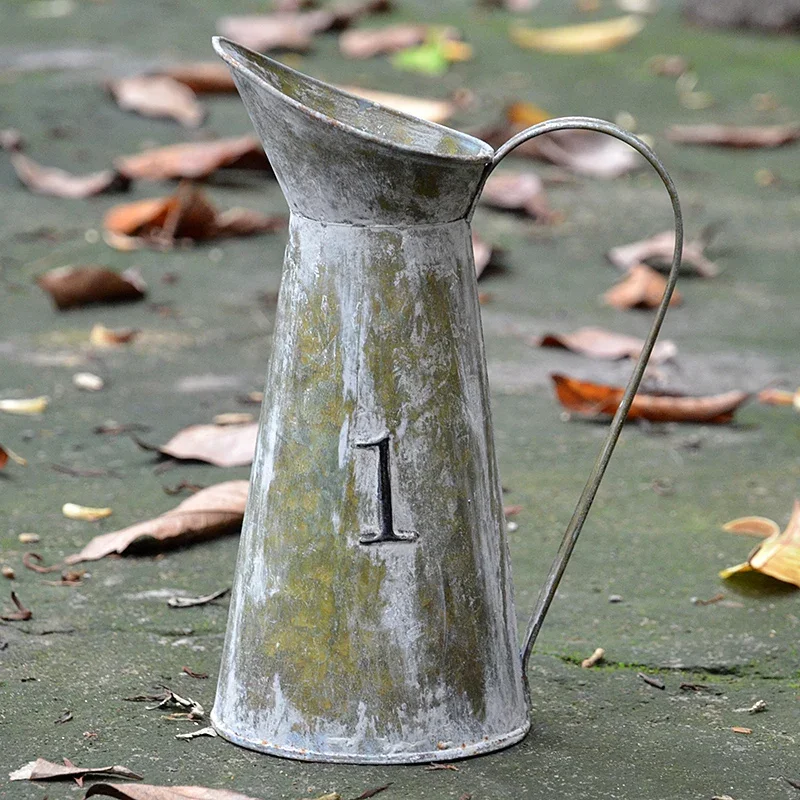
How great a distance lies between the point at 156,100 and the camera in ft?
14.7

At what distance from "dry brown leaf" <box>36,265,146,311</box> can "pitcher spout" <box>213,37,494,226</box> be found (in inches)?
66.7

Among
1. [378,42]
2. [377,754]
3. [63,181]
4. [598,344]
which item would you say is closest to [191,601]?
[377,754]

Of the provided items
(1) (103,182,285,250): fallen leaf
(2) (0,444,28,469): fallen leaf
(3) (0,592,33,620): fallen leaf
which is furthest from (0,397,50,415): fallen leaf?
(1) (103,182,285,250): fallen leaf

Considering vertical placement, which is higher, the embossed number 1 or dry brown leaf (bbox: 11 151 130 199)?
the embossed number 1

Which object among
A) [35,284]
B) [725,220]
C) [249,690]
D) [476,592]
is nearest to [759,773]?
[476,592]

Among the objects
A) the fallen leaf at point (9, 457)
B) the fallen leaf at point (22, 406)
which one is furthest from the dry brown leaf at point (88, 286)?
the fallen leaf at point (9, 457)

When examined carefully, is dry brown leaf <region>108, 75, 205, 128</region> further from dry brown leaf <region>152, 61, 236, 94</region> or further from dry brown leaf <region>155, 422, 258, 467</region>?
dry brown leaf <region>155, 422, 258, 467</region>

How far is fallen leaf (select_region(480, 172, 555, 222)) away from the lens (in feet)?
12.9

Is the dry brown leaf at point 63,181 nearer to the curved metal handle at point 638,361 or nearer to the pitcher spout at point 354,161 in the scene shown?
the pitcher spout at point 354,161

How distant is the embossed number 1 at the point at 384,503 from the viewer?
4.81 ft

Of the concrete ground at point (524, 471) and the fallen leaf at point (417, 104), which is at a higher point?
the concrete ground at point (524, 471)

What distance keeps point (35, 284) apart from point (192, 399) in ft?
2.60

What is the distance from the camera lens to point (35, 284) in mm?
3312

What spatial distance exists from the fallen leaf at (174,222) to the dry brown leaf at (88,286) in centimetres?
32
